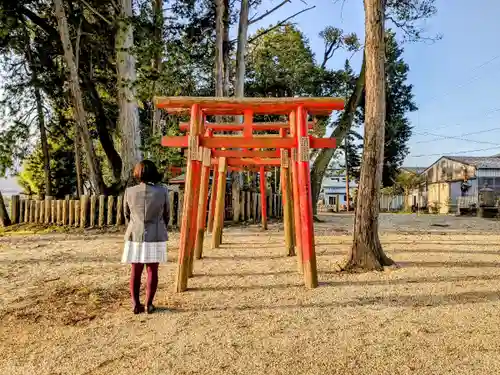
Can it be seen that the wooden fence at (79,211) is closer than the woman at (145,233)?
No

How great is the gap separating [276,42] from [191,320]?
70.9 ft

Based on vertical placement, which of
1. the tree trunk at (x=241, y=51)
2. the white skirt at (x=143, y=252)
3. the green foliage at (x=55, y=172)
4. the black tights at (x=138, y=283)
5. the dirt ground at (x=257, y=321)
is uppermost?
the tree trunk at (x=241, y=51)

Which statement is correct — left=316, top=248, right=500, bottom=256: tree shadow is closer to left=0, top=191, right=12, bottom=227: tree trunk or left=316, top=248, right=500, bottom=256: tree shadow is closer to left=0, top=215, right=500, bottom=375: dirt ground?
left=0, top=215, right=500, bottom=375: dirt ground

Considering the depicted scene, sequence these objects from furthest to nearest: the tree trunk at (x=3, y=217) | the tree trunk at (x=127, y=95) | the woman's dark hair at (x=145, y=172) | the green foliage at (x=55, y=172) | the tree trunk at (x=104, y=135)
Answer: the green foliage at (x=55, y=172)
the tree trunk at (x=104, y=135)
the tree trunk at (x=3, y=217)
the tree trunk at (x=127, y=95)
the woman's dark hair at (x=145, y=172)

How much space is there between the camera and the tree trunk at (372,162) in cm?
565

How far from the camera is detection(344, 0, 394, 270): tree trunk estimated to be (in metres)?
5.65

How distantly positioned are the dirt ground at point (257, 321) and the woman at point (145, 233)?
0.29 m

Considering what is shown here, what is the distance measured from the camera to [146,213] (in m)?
3.81

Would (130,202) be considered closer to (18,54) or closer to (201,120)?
(201,120)

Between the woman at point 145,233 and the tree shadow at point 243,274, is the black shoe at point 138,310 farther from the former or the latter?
the tree shadow at point 243,274

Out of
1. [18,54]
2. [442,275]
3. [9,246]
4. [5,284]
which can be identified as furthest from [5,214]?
[442,275]

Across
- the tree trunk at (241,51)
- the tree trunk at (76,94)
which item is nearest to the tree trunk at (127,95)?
the tree trunk at (76,94)

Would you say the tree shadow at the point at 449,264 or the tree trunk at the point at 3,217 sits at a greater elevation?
the tree trunk at the point at 3,217

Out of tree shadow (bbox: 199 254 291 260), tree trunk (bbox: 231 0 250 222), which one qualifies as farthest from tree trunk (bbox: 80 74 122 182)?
tree shadow (bbox: 199 254 291 260)
